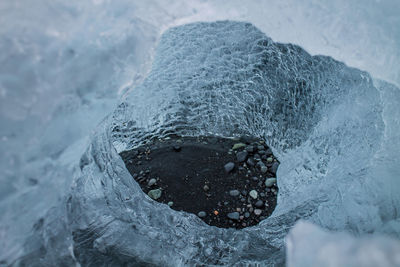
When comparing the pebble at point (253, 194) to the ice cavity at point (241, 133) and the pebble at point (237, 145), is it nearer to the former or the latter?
the ice cavity at point (241, 133)

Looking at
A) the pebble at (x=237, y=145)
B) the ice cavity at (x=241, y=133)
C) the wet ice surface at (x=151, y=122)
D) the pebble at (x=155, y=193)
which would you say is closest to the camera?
the wet ice surface at (x=151, y=122)

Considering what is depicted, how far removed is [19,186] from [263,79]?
1286 millimetres

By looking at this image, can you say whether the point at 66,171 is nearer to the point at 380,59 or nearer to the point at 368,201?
the point at 368,201

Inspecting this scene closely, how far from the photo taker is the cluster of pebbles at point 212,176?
5.02 ft

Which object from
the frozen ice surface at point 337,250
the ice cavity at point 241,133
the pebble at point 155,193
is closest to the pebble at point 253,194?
the ice cavity at point 241,133

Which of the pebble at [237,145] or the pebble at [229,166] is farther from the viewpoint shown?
the pebble at [237,145]

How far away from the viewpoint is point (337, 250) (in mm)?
447

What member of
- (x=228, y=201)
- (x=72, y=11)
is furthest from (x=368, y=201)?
(x=72, y=11)

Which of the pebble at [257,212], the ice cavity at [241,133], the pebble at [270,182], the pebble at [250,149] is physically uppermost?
the ice cavity at [241,133]

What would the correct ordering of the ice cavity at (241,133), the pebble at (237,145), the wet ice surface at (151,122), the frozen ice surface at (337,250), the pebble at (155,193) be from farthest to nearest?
the pebble at (237,145) < the pebble at (155,193) < the ice cavity at (241,133) < the wet ice surface at (151,122) < the frozen ice surface at (337,250)

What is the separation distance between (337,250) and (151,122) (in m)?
1.46

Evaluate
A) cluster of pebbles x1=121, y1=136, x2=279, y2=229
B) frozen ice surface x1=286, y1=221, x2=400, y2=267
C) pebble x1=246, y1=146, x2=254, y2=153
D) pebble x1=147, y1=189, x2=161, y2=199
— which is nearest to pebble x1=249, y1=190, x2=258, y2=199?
cluster of pebbles x1=121, y1=136, x2=279, y2=229

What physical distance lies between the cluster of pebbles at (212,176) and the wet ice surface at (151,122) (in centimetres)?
11

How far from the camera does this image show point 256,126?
183 cm
